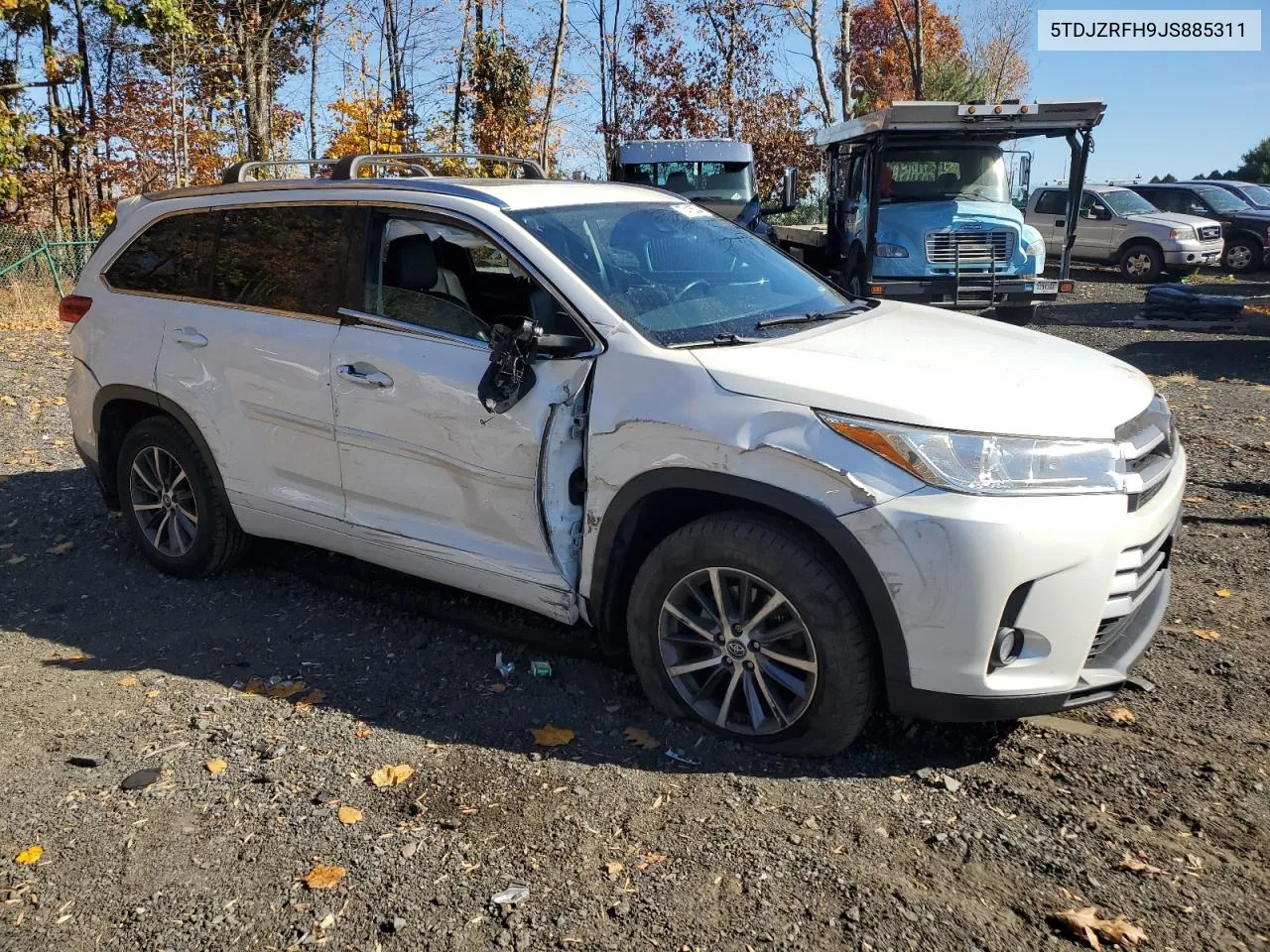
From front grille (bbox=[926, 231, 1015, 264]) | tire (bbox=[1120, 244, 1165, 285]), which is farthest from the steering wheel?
tire (bbox=[1120, 244, 1165, 285])

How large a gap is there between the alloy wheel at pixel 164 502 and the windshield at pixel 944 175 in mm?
10221

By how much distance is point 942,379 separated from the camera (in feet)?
11.0

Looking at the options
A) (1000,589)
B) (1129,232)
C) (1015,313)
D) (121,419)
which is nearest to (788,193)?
(1015,313)

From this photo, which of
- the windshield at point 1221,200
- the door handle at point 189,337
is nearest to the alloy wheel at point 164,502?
the door handle at point 189,337

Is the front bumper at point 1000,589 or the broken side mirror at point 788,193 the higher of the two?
the broken side mirror at point 788,193

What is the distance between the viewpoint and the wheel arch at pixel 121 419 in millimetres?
4941

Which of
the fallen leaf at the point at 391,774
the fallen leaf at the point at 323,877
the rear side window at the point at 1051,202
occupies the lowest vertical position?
the fallen leaf at the point at 323,877

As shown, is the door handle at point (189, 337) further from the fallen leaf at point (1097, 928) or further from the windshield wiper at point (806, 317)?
the fallen leaf at point (1097, 928)

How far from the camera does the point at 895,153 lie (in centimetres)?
1326

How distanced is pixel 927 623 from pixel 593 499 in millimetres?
1180

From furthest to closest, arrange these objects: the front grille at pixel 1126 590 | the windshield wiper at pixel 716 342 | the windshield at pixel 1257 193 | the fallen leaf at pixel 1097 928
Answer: the windshield at pixel 1257 193
the windshield wiper at pixel 716 342
the front grille at pixel 1126 590
the fallen leaf at pixel 1097 928

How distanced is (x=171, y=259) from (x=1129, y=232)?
65.5ft

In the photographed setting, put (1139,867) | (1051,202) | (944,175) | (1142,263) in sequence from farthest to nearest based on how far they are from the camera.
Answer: (1051,202) < (1142,263) < (944,175) < (1139,867)

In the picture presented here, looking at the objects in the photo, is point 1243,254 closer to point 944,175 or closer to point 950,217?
point 944,175
